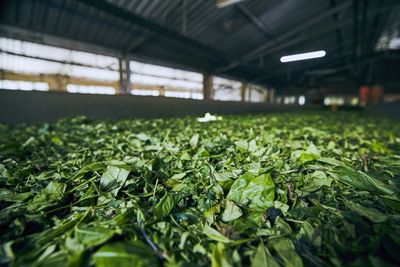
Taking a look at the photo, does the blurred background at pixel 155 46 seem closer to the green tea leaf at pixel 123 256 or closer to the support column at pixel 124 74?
the support column at pixel 124 74

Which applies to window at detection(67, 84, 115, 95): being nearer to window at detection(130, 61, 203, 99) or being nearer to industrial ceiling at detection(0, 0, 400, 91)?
window at detection(130, 61, 203, 99)

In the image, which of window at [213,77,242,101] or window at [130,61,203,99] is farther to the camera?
window at [213,77,242,101]

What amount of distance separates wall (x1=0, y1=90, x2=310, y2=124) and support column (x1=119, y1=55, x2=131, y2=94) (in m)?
3.37

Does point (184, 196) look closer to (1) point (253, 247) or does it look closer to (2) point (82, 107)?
(1) point (253, 247)

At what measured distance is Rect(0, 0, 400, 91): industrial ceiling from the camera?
14.2ft

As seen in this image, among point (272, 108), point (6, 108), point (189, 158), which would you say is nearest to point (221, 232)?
point (189, 158)

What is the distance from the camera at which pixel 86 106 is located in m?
3.22

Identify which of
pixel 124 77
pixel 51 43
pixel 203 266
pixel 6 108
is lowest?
pixel 203 266

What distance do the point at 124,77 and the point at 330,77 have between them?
15577mm

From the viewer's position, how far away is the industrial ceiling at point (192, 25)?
432cm

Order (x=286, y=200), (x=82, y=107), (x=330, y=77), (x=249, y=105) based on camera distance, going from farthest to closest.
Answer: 1. (x=330, y=77)
2. (x=249, y=105)
3. (x=82, y=107)
4. (x=286, y=200)

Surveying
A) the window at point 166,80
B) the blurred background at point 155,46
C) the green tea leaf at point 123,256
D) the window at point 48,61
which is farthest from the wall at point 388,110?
the window at point 48,61

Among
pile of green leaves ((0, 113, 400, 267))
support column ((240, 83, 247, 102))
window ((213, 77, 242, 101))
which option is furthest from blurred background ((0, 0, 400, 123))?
pile of green leaves ((0, 113, 400, 267))

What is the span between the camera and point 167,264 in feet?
1.30
